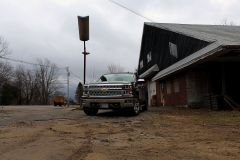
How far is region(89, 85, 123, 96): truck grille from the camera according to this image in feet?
51.8

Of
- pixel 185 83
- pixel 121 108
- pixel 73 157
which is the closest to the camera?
pixel 73 157

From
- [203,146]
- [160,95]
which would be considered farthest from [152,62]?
[203,146]

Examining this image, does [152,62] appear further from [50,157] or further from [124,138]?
[50,157]

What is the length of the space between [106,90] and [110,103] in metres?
0.54

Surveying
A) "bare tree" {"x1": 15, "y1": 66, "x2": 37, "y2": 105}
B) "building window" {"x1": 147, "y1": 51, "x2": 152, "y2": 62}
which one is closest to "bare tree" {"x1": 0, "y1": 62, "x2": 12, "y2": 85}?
"bare tree" {"x1": 15, "y1": 66, "x2": 37, "y2": 105}

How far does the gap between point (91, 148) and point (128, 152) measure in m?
0.88

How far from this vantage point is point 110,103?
1569 centimetres

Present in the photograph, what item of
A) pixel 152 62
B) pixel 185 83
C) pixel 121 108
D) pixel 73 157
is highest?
pixel 152 62

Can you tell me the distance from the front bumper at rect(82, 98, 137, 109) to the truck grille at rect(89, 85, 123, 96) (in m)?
0.23

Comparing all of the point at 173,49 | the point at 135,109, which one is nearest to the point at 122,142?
the point at 135,109

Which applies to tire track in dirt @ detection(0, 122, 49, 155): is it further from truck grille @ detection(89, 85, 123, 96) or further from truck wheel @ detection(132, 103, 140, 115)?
truck wheel @ detection(132, 103, 140, 115)

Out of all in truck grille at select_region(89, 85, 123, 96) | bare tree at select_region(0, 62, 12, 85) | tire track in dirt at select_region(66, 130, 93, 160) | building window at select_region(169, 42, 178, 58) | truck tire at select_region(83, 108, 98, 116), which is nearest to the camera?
tire track in dirt at select_region(66, 130, 93, 160)

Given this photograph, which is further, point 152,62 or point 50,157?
point 152,62

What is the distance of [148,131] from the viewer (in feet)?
35.9
